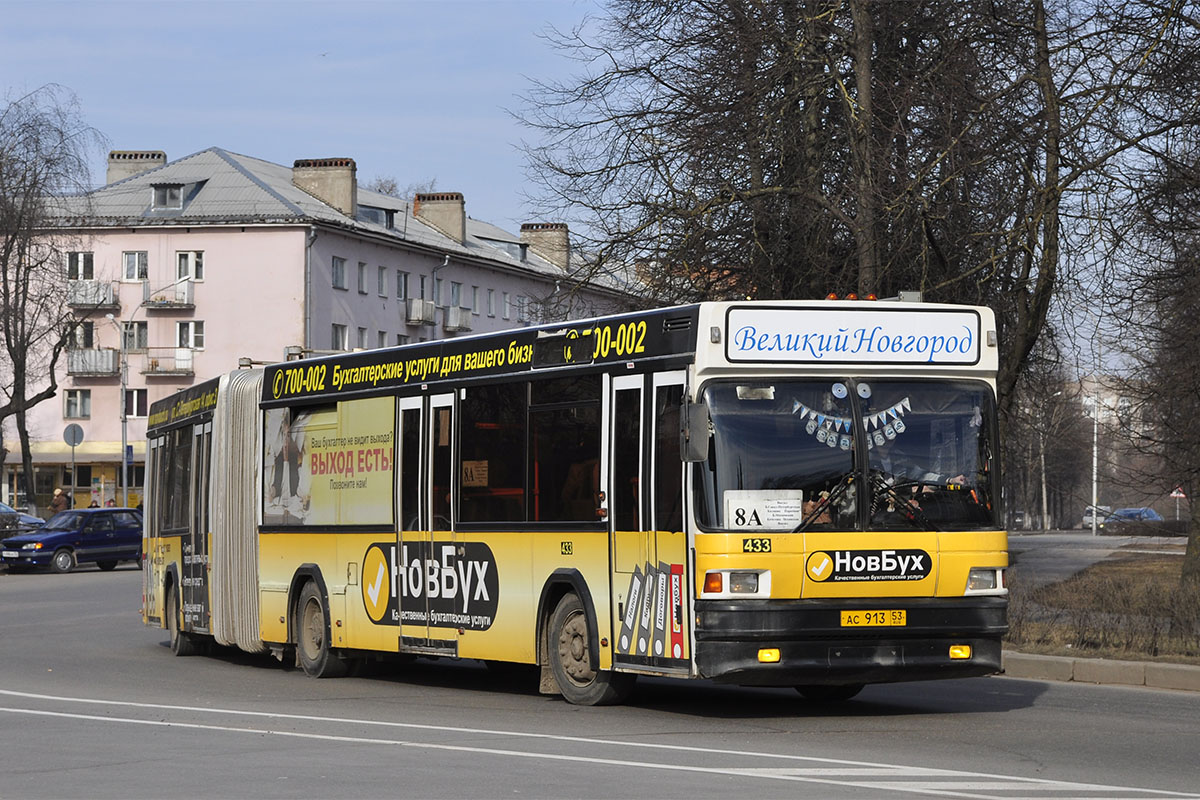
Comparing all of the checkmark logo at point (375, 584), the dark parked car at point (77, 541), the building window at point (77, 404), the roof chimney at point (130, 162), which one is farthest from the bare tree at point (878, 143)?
the roof chimney at point (130, 162)

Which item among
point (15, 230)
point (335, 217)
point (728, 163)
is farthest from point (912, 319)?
point (335, 217)

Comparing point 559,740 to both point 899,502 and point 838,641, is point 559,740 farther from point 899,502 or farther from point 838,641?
point 899,502

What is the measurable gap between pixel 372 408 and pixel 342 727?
4.88 m

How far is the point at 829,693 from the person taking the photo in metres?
14.8

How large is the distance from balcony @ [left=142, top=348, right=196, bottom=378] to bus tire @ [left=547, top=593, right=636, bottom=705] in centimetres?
6640

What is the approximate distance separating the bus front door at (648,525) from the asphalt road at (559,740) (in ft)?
1.99

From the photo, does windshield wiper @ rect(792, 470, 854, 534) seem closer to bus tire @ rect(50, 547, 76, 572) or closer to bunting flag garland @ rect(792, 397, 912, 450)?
bunting flag garland @ rect(792, 397, 912, 450)

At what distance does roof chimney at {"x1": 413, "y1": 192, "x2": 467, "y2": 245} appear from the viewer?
93688 millimetres

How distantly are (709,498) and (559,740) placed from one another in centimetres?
198

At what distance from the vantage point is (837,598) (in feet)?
41.7

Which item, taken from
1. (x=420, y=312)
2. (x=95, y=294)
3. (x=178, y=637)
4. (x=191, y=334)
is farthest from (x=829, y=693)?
(x=420, y=312)

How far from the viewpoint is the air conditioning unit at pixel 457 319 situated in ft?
294

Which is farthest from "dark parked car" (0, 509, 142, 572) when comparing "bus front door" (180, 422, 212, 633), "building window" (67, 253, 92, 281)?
"building window" (67, 253, 92, 281)

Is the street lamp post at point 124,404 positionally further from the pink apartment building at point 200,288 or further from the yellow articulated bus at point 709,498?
the yellow articulated bus at point 709,498
